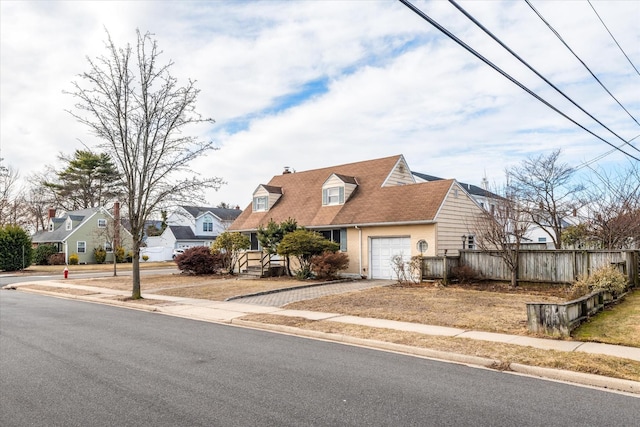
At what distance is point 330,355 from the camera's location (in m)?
7.95

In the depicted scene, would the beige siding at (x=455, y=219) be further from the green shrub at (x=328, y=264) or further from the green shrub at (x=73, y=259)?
the green shrub at (x=73, y=259)

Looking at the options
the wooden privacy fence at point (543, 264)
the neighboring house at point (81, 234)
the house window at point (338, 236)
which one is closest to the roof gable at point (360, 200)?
the house window at point (338, 236)

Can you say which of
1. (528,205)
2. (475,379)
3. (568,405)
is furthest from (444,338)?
(528,205)

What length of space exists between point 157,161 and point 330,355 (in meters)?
12.6

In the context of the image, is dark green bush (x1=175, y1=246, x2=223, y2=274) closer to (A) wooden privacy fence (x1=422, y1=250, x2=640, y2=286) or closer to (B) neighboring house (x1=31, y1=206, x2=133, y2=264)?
(A) wooden privacy fence (x1=422, y1=250, x2=640, y2=286)

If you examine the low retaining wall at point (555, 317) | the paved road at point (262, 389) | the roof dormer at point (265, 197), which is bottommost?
the paved road at point (262, 389)

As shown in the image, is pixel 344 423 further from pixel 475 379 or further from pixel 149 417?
pixel 475 379

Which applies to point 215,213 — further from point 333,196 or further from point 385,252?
point 385,252

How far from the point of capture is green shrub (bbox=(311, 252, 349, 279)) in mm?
21373

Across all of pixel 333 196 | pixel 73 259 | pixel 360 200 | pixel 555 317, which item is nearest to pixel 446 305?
pixel 555 317

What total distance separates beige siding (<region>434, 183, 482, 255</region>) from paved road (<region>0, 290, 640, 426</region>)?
12.8 m

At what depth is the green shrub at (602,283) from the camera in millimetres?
12188

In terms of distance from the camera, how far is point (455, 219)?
21.6 meters

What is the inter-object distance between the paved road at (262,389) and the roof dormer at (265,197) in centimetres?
2008
